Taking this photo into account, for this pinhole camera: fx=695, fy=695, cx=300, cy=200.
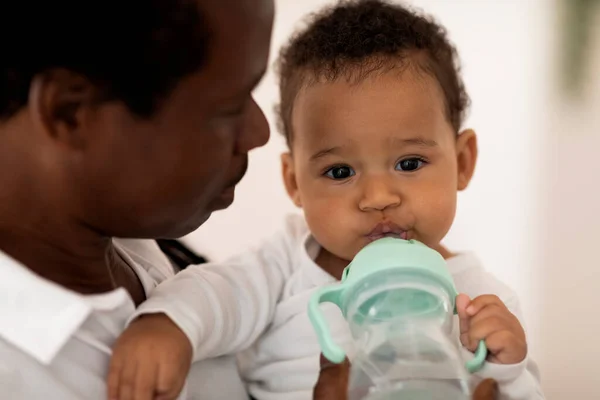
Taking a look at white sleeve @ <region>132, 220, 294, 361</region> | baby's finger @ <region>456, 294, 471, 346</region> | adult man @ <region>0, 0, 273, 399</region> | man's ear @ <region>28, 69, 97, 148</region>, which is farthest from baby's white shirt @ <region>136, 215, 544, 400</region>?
man's ear @ <region>28, 69, 97, 148</region>

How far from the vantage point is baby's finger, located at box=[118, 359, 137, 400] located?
2.49ft

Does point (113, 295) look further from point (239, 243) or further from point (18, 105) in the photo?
point (239, 243)

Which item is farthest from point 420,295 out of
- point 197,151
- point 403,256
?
point 197,151

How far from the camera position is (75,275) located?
77 centimetres

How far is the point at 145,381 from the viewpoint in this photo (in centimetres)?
77

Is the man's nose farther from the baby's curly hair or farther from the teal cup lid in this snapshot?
the baby's curly hair

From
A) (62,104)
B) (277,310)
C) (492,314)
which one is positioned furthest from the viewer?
(277,310)

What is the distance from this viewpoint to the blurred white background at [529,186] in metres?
1.68

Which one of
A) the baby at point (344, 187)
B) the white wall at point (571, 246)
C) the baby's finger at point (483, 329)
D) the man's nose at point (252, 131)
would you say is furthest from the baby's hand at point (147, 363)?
the white wall at point (571, 246)

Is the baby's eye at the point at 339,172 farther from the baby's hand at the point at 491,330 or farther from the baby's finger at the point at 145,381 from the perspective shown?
the baby's finger at the point at 145,381

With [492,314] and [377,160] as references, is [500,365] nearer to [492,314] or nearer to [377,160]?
[492,314]

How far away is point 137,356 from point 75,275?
0.11m

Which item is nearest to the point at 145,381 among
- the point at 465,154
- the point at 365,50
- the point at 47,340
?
the point at 47,340

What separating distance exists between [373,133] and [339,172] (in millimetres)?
88
